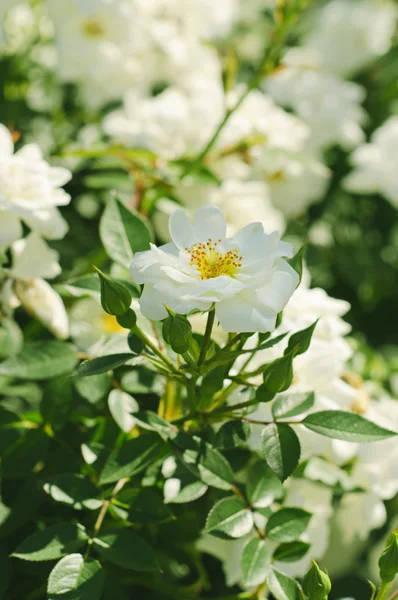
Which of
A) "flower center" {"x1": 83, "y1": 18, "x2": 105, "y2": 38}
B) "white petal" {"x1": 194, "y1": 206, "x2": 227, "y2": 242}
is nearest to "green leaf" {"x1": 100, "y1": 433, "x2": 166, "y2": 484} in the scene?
"white petal" {"x1": 194, "y1": 206, "x2": 227, "y2": 242}

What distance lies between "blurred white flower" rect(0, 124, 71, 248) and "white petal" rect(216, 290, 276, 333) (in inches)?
14.7

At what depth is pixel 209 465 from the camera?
0.79 metres

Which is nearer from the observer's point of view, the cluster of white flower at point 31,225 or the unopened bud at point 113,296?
the unopened bud at point 113,296

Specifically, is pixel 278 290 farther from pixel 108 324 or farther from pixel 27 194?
pixel 108 324

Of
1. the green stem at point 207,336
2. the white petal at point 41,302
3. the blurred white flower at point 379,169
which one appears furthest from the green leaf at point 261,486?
the blurred white flower at point 379,169

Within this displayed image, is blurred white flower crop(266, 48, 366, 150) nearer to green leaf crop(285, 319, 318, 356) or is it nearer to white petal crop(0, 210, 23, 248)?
white petal crop(0, 210, 23, 248)

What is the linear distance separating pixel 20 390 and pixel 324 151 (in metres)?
1.14

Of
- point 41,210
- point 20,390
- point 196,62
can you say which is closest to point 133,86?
point 196,62

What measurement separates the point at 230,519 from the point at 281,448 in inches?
4.8

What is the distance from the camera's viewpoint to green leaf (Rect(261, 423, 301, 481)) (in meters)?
0.73

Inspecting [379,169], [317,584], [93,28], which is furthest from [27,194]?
[379,169]

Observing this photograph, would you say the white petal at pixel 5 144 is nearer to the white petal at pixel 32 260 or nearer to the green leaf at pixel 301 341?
the white petal at pixel 32 260

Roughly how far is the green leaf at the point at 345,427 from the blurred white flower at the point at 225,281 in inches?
6.5

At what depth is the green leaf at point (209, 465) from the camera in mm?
778
